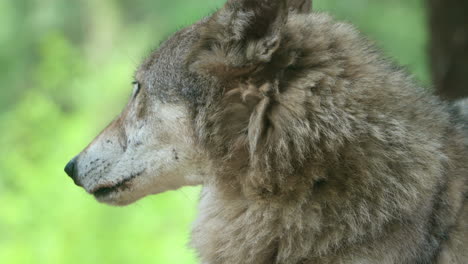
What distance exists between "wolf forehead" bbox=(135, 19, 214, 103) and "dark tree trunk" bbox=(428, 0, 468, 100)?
8.43ft

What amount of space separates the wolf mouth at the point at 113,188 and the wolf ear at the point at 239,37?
0.56 metres

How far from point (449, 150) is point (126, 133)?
1.33m

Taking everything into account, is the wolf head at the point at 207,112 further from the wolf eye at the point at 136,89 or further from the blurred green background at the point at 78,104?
the blurred green background at the point at 78,104

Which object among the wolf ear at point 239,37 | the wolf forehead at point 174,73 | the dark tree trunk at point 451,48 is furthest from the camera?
the dark tree trunk at point 451,48

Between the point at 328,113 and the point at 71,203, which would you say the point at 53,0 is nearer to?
the point at 71,203

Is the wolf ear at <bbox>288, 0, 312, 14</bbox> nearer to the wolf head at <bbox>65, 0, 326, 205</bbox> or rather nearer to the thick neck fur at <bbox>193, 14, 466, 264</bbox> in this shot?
the wolf head at <bbox>65, 0, 326, 205</bbox>

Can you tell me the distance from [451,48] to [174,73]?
109 inches

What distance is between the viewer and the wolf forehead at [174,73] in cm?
265

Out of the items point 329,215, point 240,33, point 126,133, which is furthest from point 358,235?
point 126,133

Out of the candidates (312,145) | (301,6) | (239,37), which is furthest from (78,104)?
(312,145)

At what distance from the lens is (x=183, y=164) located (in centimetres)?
274

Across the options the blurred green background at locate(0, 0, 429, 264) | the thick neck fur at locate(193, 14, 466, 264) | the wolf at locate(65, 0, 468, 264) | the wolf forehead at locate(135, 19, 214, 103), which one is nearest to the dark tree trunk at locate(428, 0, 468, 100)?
the blurred green background at locate(0, 0, 429, 264)

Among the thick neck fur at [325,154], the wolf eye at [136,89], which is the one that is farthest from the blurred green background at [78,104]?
the thick neck fur at [325,154]

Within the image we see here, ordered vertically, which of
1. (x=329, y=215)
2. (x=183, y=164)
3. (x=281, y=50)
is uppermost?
(x=281, y=50)
